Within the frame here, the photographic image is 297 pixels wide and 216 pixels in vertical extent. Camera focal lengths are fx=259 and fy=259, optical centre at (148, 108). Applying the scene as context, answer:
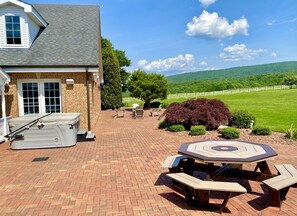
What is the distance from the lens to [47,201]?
17.3ft

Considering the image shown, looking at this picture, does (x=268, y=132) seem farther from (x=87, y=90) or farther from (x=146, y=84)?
(x=146, y=84)

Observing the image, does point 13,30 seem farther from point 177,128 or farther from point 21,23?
point 177,128

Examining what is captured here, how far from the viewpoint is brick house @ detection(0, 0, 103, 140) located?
12.8 meters

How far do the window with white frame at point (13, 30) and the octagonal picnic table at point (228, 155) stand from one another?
39.1 feet

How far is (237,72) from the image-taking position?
18062cm

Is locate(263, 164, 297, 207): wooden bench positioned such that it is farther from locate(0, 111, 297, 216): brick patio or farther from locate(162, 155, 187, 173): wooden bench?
locate(162, 155, 187, 173): wooden bench

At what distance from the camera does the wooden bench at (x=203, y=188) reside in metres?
4.38

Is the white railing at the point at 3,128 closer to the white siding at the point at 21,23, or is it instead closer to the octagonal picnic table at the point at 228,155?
the white siding at the point at 21,23

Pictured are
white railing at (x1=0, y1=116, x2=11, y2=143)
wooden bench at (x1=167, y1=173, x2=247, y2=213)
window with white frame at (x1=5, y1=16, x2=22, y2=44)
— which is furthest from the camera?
window with white frame at (x1=5, y1=16, x2=22, y2=44)

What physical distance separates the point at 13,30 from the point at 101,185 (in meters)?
11.3

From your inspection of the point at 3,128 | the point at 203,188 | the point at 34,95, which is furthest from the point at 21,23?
the point at 203,188

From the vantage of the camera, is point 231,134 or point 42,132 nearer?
point 42,132

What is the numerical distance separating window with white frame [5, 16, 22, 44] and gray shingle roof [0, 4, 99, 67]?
1.97 feet

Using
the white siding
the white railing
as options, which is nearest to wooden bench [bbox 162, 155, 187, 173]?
the white railing
